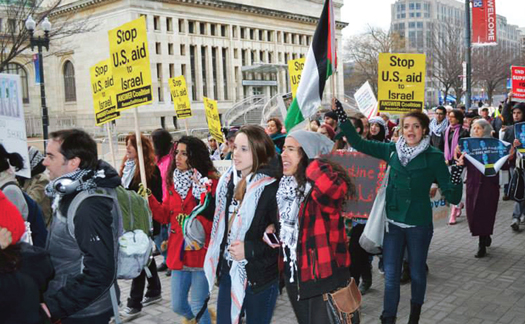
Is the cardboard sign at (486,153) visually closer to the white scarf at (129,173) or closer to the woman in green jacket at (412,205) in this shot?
the woman in green jacket at (412,205)

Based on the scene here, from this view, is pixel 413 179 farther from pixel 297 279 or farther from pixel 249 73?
pixel 249 73

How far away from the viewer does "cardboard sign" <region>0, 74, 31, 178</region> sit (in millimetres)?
4488

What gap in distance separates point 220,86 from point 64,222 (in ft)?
177

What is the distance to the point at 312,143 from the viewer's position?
3801 mm

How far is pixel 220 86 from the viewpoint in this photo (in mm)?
56375

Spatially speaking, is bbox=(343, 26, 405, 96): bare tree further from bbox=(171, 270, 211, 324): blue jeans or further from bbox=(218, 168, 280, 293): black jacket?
bbox=(218, 168, 280, 293): black jacket

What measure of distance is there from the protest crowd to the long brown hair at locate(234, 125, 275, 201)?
0.03 ft

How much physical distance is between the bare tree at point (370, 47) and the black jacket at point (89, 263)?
62203 millimetres

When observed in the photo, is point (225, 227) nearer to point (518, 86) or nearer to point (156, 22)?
point (518, 86)

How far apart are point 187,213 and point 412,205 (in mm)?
2141

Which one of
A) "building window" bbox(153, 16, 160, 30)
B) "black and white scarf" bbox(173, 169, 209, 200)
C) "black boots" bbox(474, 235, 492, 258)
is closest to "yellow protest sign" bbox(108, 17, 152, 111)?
"black and white scarf" bbox(173, 169, 209, 200)

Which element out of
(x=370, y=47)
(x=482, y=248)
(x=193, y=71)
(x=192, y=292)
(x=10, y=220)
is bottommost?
(x=482, y=248)

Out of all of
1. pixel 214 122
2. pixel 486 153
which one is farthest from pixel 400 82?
pixel 214 122

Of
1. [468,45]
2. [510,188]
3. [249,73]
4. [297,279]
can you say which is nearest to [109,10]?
[249,73]
